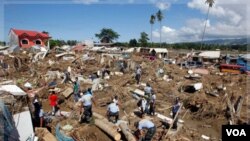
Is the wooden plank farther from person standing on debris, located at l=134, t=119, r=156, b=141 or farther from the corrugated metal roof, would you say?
the corrugated metal roof

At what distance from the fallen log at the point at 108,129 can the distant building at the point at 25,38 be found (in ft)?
131

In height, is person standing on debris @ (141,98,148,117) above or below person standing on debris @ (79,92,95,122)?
below

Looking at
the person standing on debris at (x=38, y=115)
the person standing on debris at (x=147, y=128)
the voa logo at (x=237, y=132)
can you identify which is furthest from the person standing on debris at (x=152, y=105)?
the person standing on debris at (x=38, y=115)

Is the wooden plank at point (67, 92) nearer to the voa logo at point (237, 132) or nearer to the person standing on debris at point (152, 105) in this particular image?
the person standing on debris at point (152, 105)

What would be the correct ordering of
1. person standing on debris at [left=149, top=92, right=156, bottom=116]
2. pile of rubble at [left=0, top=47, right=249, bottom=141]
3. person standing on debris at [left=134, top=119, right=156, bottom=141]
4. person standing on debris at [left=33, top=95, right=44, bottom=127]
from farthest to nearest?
person standing on debris at [left=149, top=92, right=156, bottom=116], person standing on debris at [left=33, top=95, right=44, bottom=127], pile of rubble at [left=0, top=47, right=249, bottom=141], person standing on debris at [left=134, top=119, right=156, bottom=141]

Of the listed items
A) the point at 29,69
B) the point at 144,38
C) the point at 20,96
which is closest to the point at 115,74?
the point at 29,69

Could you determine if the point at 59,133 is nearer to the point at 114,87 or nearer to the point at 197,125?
the point at 197,125

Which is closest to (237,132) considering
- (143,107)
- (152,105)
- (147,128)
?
(147,128)

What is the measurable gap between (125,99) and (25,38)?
35953mm

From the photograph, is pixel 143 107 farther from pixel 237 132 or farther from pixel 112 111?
pixel 237 132

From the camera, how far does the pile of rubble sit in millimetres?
10469

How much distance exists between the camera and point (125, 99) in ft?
55.4

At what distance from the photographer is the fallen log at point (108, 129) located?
33.0 ft

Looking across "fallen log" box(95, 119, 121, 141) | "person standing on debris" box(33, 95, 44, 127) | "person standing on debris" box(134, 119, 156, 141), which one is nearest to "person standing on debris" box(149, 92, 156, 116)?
"fallen log" box(95, 119, 121, 141)
